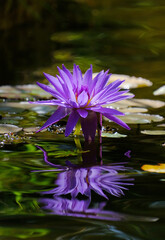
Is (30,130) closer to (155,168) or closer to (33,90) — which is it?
(155,168)

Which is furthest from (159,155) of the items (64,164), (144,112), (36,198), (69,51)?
(69,51)

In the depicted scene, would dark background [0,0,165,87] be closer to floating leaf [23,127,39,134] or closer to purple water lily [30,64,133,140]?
floating leaf [23,127,39,134]

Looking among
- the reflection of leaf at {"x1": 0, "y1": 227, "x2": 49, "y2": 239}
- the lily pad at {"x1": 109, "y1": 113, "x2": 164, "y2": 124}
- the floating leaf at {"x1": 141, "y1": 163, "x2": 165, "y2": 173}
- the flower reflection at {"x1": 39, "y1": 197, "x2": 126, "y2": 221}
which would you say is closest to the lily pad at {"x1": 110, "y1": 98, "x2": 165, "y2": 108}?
the lily pad at {"x1": 109, "y1": 113, "x2": 164, "y2": 124}

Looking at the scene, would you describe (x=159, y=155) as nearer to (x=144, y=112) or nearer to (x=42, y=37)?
(x=144, y=112)

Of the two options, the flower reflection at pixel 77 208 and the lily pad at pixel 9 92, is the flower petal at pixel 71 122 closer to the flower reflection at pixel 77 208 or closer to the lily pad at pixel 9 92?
the flower reflection at pixel 77 208

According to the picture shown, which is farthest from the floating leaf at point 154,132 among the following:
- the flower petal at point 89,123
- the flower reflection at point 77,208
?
the flower reflection at point 77,208

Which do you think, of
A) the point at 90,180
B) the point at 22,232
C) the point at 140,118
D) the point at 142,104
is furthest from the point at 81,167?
the point at 142,104
